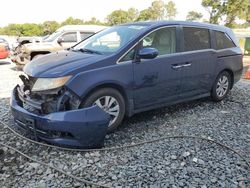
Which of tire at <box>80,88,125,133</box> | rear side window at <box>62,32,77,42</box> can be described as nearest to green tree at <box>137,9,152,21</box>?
rear side window at <box>62,32,77,42</box>

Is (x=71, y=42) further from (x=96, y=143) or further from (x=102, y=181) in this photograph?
(x=102, y=181)

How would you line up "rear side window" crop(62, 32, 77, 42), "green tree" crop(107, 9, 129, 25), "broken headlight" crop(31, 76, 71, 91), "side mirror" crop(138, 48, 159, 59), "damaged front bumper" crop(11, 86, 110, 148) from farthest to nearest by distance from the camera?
"green tree" crop(107, 9, 129, 25) < "rear side window" crop(62, 32, 77, 42) < "side mirror" crop(138, 48, 159, 59) < "broken headlight" crop(31, 76, 71, 91) < "damaged front bumper" crop(11, 86, 110, 148)

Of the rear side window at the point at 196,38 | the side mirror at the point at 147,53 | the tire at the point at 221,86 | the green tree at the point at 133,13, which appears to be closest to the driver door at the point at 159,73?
the side mirror at the point at 147,53

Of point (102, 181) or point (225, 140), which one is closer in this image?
point (102, 181)

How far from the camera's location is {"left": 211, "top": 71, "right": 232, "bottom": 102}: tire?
249 inches

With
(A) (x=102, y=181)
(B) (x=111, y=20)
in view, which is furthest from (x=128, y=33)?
(B) (x=111, y=20)

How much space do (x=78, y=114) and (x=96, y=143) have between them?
1.64ft

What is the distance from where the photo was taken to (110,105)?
4504mm

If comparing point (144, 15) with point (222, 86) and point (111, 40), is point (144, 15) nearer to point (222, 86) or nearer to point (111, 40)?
point (222, 86)

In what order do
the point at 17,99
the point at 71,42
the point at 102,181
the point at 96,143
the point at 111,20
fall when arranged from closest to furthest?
the point at 102,181, the point at 96,143, the point at 17,99, the point at 71,42, the point at 111,20

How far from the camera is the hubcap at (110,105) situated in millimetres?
4391

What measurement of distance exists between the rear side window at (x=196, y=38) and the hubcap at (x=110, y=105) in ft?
5.98

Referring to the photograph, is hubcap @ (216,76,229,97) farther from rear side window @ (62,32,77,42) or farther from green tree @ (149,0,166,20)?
green tree @ (149,0,166,20)

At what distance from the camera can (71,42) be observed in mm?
11273
